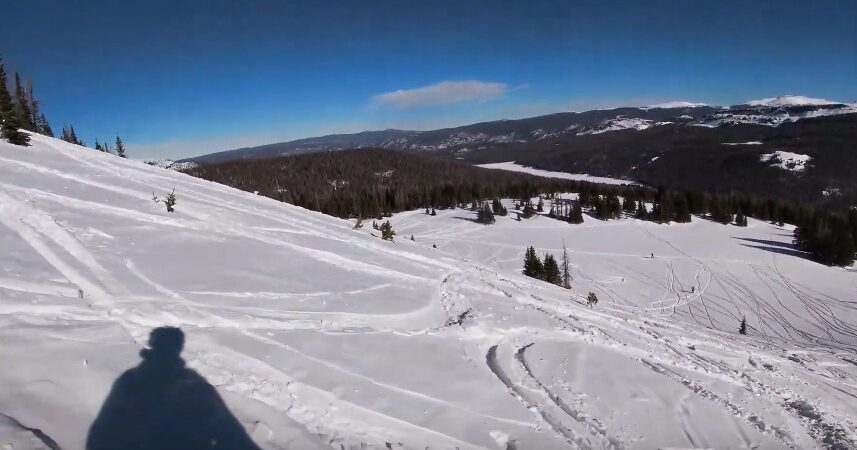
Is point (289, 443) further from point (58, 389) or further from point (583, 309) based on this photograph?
point (583, 309)

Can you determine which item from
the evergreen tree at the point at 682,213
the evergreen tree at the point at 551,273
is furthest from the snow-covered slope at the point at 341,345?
the evergreen tree at the point at 682,213

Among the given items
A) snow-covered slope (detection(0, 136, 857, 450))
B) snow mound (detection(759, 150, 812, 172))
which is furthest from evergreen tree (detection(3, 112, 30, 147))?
snow mound (detection(759, 150, 812, 172))

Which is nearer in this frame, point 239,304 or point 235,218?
point 239,304

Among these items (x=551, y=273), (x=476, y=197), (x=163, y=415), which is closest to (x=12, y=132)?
(x=163, y=415)

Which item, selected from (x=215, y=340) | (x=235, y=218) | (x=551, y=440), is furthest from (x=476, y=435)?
(x=235, y=218)

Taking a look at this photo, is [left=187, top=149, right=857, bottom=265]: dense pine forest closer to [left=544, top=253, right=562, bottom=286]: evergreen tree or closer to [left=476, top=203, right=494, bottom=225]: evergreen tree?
[left=476, top=203, right=494, bottom=225]: evergreen tree

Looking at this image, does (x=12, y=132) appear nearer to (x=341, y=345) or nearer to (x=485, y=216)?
(x=341, y=345)
